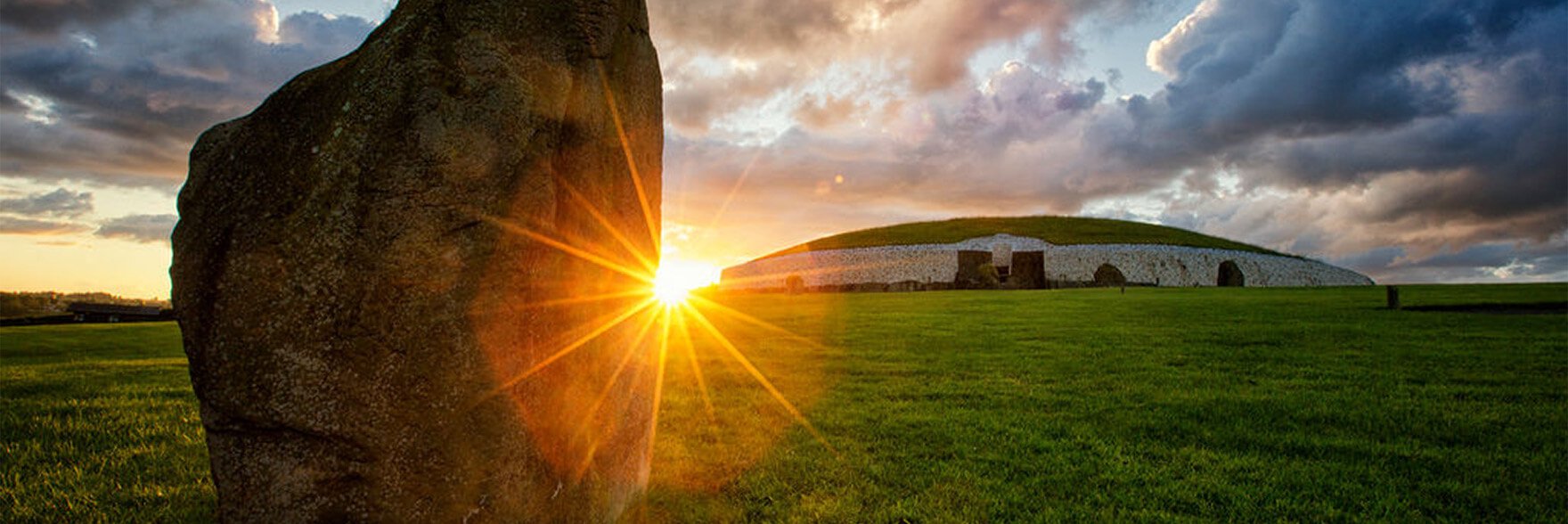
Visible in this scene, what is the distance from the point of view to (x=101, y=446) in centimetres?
653

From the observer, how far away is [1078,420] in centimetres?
762

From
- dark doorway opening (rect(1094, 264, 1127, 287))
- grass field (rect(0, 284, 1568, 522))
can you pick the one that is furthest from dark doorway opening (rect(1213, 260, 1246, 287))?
grass field (rect(0, 284, 1568, 522))

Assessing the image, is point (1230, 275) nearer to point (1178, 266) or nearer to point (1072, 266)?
point (1178, 266)

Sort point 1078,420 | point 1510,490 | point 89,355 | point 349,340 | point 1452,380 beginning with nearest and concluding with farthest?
point 349,340 → point 1510,490 → point 1078,420 → point 1452,380 → point 89,355

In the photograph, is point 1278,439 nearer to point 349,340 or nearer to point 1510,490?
point 1510,490

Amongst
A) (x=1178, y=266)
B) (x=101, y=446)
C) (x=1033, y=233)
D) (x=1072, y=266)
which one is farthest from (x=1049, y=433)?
(x=1033, y=233)

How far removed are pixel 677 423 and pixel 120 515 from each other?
4.40 m

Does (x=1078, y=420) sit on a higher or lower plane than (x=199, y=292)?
lower

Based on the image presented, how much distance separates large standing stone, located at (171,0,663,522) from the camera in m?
3.02

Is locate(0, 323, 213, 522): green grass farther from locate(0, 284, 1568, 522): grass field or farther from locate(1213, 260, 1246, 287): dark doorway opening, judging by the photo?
locate(1213, 260, 1246, 287): dark doorway opening

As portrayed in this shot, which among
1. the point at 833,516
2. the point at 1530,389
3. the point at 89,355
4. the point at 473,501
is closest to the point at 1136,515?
the point at 833,516

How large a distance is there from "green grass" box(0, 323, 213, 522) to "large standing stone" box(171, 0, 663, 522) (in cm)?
267

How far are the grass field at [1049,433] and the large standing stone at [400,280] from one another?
203cm

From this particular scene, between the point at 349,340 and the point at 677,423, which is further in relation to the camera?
the point at 677,423
